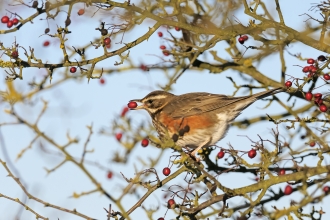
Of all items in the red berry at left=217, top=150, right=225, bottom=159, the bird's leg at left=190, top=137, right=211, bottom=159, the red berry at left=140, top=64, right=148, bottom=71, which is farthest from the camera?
the red berry at left=140, top=64, right=148, bottom=71

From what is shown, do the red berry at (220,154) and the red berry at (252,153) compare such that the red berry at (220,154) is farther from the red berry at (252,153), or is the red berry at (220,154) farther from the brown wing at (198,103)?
the brown wing at (198,103)

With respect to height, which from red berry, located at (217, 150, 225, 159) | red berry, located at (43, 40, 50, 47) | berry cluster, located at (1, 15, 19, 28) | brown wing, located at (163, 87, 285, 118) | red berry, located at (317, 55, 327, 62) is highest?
red berry, located at (43, 40, 50, 47)

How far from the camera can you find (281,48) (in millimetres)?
6262

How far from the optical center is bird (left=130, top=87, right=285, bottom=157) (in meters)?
6.79

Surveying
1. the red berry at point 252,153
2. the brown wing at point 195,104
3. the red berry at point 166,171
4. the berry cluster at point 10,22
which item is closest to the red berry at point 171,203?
the red berry at point 166,171

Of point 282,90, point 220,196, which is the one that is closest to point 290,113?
point 282,90

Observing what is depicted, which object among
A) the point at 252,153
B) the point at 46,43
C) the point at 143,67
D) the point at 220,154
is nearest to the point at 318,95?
the point at 252,153

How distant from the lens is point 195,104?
739 cm

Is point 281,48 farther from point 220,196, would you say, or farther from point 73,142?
point 73,142

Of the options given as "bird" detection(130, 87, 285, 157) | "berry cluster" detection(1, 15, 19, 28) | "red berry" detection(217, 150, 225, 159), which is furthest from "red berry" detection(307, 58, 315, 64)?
"berry cluster" detection(1, 15, 19, 28)

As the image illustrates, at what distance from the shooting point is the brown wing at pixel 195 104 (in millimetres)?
7113

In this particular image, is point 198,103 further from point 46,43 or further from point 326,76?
point 326,76

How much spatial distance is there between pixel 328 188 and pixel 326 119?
190cm

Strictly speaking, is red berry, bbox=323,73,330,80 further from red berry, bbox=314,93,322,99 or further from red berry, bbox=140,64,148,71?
red berry, bbox=140,64,148,71
